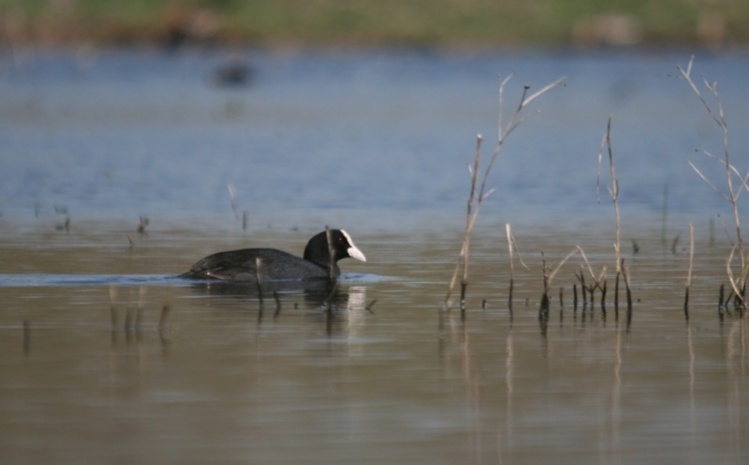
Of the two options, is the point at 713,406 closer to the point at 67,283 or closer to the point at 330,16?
the point at 67,283

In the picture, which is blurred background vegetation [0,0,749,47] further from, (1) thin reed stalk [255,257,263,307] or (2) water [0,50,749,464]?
(1) thin reed stalk [255,257,263,307]

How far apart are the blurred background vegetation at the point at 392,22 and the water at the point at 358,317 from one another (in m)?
42.4

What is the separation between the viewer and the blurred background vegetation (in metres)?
81.9

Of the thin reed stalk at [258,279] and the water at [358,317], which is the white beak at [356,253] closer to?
the water at [358,317]

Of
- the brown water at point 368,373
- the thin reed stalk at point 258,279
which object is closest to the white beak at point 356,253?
the brown water at point 368,373

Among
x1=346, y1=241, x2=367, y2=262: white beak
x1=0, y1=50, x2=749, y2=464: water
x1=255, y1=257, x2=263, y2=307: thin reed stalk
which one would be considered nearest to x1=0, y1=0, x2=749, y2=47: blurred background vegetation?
x1=0, y1=50, x2=749, y2=464: water

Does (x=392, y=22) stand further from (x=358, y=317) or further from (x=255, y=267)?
(x=358, y=317)

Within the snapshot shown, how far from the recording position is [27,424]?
9148 mm

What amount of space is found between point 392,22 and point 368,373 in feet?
245

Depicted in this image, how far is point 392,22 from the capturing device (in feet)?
277

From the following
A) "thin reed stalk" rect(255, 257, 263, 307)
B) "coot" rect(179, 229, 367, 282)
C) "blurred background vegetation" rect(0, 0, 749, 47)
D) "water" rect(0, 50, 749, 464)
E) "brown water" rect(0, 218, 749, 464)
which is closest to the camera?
"brown water" rect(0, 218, 749, 464)

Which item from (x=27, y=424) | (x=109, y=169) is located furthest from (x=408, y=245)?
(x=109, y=169)

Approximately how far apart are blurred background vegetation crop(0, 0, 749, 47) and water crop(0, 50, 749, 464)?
139 ft

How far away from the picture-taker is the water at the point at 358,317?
354 inches
